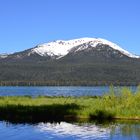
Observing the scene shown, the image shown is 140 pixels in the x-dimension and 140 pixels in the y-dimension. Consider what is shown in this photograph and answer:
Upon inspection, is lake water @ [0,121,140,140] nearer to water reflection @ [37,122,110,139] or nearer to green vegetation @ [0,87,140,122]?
water reflection @ [37,122,110,139]

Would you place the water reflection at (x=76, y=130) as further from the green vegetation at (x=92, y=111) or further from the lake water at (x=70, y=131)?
the green vegetation at (x=92, y=111)

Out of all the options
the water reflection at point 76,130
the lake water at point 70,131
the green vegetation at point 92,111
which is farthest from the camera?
the green vegetation at point 92,111

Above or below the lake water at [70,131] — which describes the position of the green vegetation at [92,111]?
above

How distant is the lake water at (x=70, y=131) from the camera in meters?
38.1

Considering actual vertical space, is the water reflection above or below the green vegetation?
below

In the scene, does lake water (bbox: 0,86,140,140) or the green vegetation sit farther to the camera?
the green vegetation

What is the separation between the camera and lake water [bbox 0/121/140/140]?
38.1 meters

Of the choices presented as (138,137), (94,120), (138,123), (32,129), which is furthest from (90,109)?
(138,137)

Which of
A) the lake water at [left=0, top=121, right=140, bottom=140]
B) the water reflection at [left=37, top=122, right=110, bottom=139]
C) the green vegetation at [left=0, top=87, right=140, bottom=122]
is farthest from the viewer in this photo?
the green vegetation at [left=0, top=87, right=140, bottom=122]

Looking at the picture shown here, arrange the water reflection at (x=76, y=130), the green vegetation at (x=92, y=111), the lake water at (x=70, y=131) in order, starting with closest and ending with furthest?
the lake water at (x=70, y=131)
the water reflection at (x=76, y=130)
the green vegetation at (x=92, y=111)

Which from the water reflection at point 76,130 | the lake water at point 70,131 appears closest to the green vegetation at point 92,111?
the lake water at point 70,131

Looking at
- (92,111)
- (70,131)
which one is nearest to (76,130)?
(70,131)

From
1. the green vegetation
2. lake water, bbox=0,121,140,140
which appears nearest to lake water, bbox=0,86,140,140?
lake water, bbox=0,121,140,140

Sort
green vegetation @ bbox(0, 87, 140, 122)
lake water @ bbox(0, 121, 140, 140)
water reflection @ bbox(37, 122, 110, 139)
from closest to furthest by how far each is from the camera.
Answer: lake water @ bbox(0, 121, 140, 140) → water reflection @ bbox(37, 122, 110, 139) → green vegetation @ bbox(0, 87, 140, 122)
